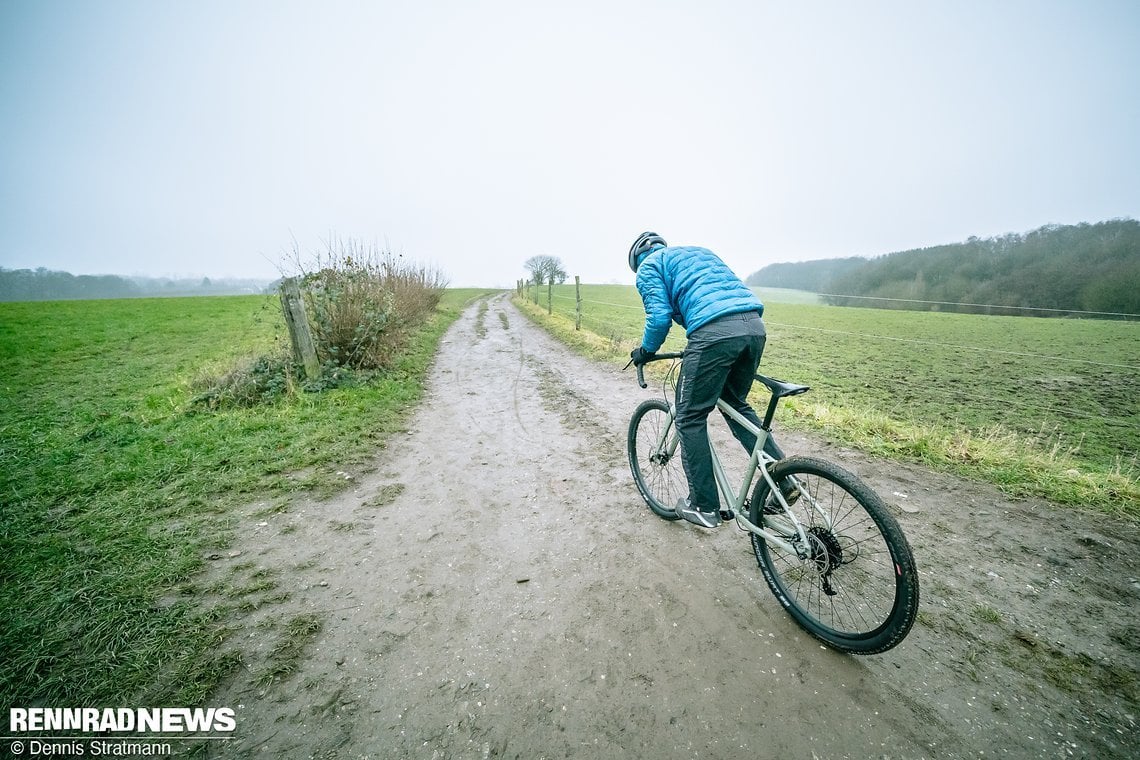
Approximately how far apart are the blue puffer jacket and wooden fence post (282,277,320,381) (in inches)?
256

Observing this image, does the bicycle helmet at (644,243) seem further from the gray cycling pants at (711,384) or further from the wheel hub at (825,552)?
the wheel hub at (825,552)

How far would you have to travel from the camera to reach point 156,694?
1992mm

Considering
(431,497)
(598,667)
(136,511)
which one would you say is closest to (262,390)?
(136,511)

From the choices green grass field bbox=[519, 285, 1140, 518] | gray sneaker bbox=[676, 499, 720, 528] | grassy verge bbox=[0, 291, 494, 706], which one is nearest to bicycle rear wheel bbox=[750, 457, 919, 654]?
gray sneaker bbox=[676, 499, 720, 528]

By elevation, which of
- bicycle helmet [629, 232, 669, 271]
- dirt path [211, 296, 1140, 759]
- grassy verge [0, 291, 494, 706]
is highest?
bicycle helmet [629, 232, 669, 271]

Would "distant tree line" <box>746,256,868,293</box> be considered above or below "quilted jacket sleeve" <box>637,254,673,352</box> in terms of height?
above

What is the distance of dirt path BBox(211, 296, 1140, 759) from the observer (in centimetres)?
186

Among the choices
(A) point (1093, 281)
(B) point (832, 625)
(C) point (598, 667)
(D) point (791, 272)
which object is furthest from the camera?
(D) point (791, 272)

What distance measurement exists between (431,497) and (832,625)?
3388 millimetres

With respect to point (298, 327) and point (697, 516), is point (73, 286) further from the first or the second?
point (697, 516)

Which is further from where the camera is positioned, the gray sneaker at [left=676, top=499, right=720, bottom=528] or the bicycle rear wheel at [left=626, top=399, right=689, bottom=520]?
the bicycle rear wheel at [left=626, top=399, right=689, bottom=520]

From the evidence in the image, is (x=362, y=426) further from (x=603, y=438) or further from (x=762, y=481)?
(x=762, y=481)

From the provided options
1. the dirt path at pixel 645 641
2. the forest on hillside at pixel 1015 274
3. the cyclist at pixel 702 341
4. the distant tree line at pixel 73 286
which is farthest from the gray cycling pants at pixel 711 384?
the distant tree line at pixel 73 286

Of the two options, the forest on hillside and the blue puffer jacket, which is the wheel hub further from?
the forest on hillside
